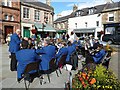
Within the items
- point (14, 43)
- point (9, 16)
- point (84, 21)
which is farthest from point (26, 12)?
point (14, 43)

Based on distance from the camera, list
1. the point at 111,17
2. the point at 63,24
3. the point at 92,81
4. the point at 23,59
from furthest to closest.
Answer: the point at 63,24 → the point at 111,17 → the point at 23,59 → the point at 92,81

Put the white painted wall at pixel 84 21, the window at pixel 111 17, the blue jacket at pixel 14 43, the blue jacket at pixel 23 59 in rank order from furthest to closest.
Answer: the white painted wall at pixel 84 21
the window at pixel 111 17
the blue jacket at pixel 14 43
the blue jacket at pixel 23 59

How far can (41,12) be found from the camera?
38.1m

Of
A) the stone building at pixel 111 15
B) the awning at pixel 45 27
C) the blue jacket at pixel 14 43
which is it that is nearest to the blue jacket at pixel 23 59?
the blue jacket at pixel 14 43

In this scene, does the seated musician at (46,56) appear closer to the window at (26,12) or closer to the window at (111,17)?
the window at (26,12)

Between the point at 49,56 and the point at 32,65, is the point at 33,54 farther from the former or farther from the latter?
the point at 49,56

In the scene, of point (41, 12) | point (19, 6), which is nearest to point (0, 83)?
point (19, 6)

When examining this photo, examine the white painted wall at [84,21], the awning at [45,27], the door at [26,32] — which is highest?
the white painted wall at [84,21]

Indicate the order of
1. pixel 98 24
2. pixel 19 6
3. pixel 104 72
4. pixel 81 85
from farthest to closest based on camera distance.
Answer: pixel 98 24
pixel 19 6
pixel 104 72
pixel 81 85

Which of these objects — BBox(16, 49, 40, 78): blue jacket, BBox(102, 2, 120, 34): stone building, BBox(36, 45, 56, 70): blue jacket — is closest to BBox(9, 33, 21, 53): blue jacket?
BBox(36, 45, 56, 70): blue jacket

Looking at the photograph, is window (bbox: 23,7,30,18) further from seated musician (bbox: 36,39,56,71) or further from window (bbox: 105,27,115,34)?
seated musician (bbox: 36,39,56,71)

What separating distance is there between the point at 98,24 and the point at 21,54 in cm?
Result: 3847

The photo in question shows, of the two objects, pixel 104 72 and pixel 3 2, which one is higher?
pixel 3 2

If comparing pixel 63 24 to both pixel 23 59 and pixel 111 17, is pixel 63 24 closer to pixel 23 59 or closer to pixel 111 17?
pixel 111 17
